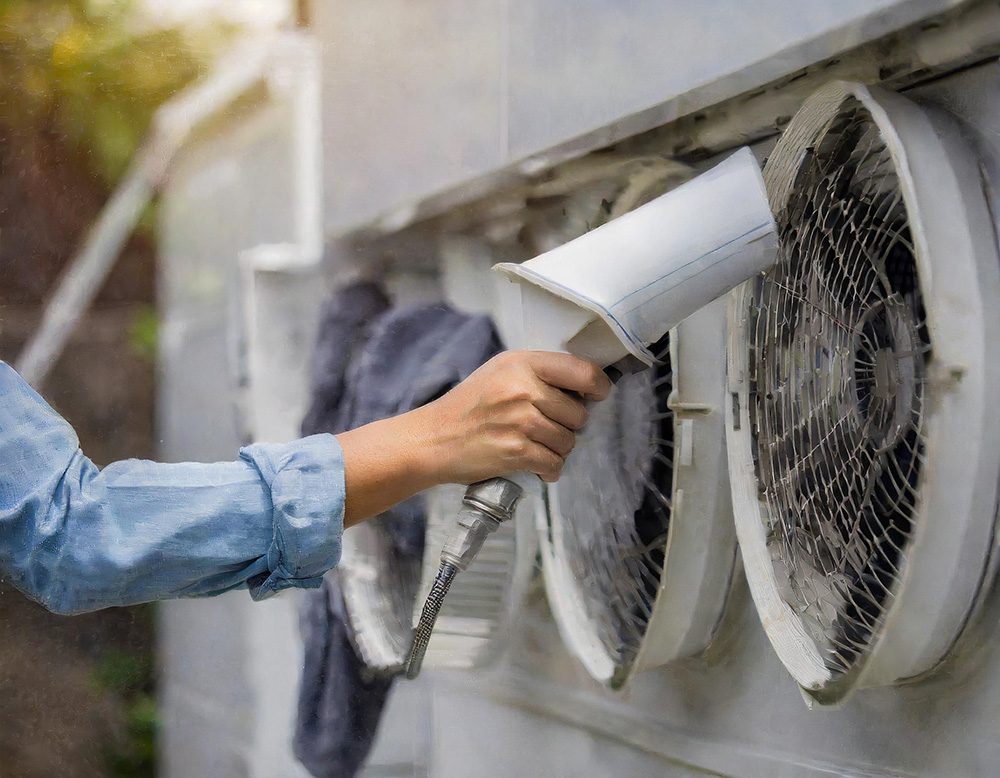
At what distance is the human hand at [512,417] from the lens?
2.08ft

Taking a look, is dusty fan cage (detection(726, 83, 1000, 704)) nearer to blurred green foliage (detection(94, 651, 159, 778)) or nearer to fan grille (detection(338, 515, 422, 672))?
fan grille (detection(338, 515, 422, 672))

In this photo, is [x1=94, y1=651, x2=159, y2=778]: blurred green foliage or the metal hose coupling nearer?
→ the metal hose coupling

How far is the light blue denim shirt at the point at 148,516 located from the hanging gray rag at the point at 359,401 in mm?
267

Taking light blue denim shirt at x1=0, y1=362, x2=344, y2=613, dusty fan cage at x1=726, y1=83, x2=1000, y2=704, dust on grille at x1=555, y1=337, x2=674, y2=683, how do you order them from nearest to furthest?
dusty fan cage at x1=726, y1=83, x2=1000, y2=704
light blue denim shirt at x1=0, y1=362, x2=344, y2=613
dust on grille at x1=555, y1=337, x2=674, y2=683

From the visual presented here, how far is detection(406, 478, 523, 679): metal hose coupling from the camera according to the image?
667mm

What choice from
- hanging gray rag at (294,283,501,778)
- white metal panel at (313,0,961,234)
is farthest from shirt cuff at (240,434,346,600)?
white metal panel at (313,0,961,234)

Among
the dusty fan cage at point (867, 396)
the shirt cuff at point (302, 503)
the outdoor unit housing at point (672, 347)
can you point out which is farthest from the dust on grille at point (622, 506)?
the shirt cuff at point (302, 503)

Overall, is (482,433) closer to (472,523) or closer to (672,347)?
(472,523)

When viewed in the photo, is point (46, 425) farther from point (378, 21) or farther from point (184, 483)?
point (378, 21)

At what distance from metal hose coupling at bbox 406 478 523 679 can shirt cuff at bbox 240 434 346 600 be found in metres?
0.09

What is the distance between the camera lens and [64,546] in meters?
0.60

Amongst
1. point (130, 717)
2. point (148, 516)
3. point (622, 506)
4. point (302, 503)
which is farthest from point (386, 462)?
point (130, 717)

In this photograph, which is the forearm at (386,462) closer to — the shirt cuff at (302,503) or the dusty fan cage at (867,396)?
the shirt cuff at (302,503)

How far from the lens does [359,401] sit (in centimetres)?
95
